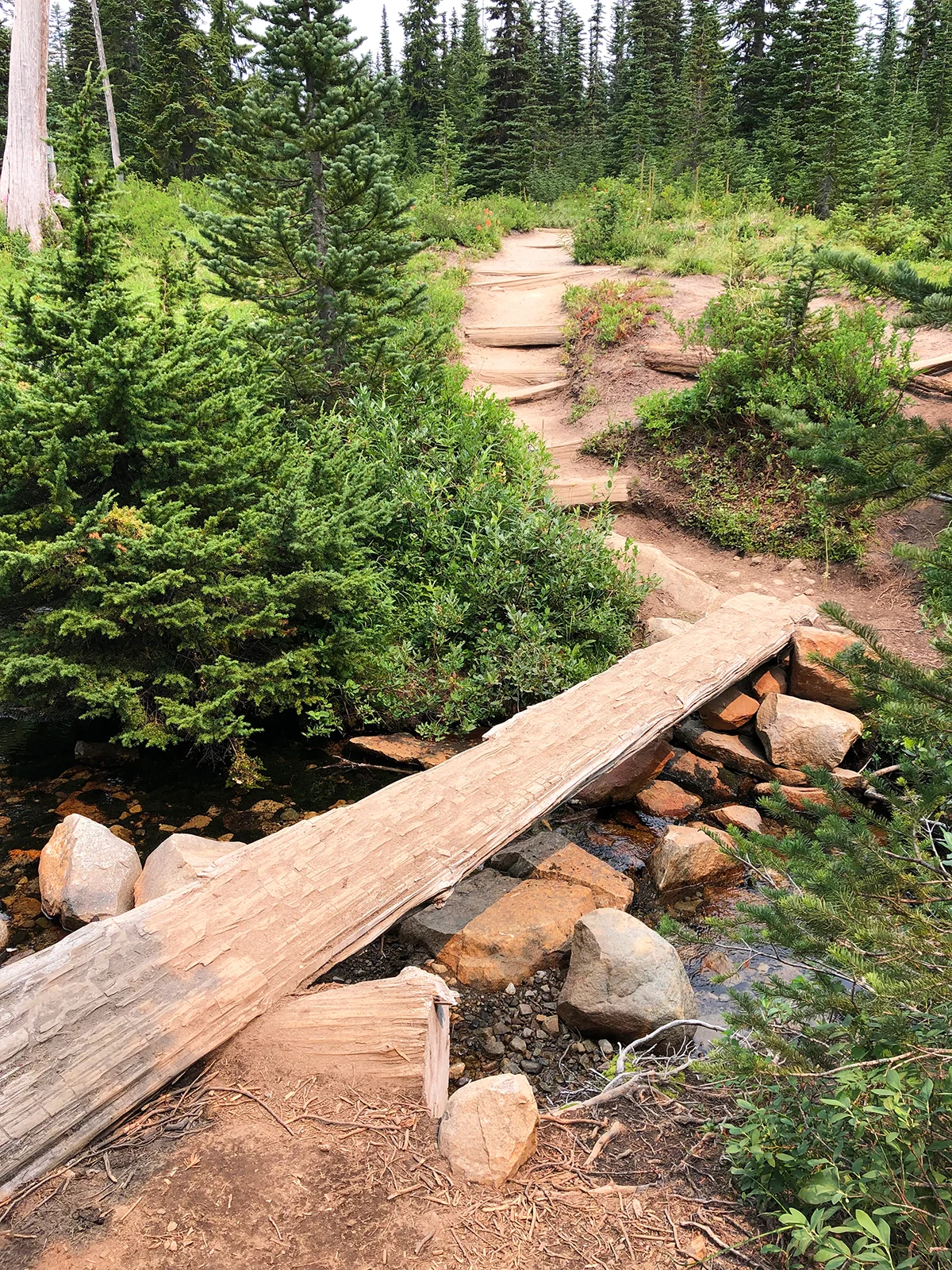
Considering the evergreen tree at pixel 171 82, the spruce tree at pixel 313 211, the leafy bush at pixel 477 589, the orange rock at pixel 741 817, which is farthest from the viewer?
the evergreen tree at pixel 171 82

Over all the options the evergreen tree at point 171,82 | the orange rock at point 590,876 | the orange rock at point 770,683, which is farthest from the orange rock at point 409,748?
the evergreen tree at point 171,82

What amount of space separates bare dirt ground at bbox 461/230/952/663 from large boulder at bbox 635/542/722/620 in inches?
6.3

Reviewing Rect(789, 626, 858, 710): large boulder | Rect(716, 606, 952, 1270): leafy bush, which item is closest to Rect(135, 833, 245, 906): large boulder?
Rect(716, 606, 952, 1270): leafy bush

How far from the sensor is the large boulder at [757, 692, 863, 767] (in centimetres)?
644

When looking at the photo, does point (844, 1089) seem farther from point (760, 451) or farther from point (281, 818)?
Result: point (760, 451)

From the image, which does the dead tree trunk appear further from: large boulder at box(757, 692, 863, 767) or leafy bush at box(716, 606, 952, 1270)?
leafy bush at box(716, 606, 952, 1270)

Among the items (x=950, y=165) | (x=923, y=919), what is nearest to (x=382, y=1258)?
(x=923, y=919)

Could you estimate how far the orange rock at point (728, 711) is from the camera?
23.3 ft

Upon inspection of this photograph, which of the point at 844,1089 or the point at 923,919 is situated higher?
the point at 923,919

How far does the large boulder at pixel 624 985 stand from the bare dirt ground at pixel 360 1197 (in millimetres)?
885

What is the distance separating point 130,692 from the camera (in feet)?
17.7

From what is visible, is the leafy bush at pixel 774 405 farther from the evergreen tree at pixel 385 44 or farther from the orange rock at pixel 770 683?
the evergreen tree at pixel 385 44

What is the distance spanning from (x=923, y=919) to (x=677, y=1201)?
1.18 metres

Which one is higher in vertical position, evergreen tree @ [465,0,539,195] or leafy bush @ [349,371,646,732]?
evergreen tree @ [465,0,539,195]
